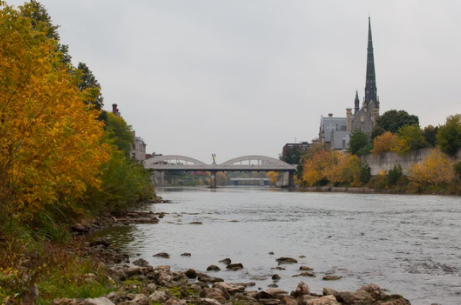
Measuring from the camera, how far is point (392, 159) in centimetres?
9244

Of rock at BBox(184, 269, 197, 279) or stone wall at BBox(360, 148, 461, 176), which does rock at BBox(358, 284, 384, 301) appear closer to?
rock at BBox(184, 269, 197, 279)

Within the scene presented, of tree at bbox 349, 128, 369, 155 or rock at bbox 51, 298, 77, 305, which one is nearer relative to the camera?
rock at bbox 51, 298, 77, 305

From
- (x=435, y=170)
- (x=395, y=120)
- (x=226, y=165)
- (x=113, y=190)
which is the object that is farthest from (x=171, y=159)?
(x=113, y=190)

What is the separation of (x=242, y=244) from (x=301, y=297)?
10.2 m

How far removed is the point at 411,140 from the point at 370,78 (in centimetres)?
8467

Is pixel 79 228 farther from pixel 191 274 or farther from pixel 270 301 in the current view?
pixel 270 301

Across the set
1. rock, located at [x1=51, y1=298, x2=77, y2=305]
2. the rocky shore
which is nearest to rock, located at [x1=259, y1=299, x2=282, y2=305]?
the rocky shore

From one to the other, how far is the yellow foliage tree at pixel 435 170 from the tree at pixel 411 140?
20.0 feet

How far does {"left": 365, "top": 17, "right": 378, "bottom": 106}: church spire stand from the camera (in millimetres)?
165625

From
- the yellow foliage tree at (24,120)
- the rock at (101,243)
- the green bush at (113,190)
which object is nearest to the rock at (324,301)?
the yellow foliage tree at (24,120)

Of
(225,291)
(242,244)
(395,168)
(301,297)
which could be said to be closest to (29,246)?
(225,291)

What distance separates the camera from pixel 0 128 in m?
11.1

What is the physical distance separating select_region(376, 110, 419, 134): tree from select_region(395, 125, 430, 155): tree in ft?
75.9

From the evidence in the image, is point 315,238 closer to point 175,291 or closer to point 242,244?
point 242,244
